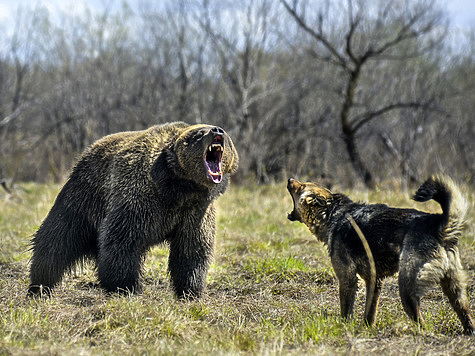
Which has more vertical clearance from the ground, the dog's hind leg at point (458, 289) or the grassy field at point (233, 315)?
the dog's hind leg at point (458, 289)

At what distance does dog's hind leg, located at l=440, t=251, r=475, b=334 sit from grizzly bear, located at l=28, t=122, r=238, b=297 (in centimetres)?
208

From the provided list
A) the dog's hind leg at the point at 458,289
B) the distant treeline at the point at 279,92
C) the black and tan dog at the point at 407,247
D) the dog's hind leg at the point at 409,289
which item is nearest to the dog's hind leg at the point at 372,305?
the black and tan dog at the point at 407,247

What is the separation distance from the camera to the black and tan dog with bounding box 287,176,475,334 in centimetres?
397

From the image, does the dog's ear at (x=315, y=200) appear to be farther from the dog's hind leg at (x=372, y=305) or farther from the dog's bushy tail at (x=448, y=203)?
the dog's bushy tail at (x=448, y=203)

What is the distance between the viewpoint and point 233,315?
15.6ft

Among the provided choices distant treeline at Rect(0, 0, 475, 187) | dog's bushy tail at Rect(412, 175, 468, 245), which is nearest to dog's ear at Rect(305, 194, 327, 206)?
dog's bushy tail at Rect(412, 175, 468, 245)

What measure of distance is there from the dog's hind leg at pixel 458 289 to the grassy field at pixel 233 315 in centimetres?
14

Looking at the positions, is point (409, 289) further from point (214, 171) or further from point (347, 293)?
point (214, 171)

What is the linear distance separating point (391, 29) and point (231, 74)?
192 inches

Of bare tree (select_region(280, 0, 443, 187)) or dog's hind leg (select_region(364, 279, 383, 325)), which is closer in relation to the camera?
dog's hind leg (select_region(364, 279, 383, 325))

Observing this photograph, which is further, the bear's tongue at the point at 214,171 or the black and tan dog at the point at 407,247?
the bear's tongue at the point at 214,171

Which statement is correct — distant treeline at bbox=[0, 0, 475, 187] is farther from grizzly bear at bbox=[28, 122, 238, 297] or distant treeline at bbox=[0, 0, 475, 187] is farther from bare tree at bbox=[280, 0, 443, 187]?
grizzly bear at bbox=[28, 122, 238, 297]

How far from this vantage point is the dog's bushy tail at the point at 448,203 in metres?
3.96

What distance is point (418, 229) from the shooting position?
4.10 meters
